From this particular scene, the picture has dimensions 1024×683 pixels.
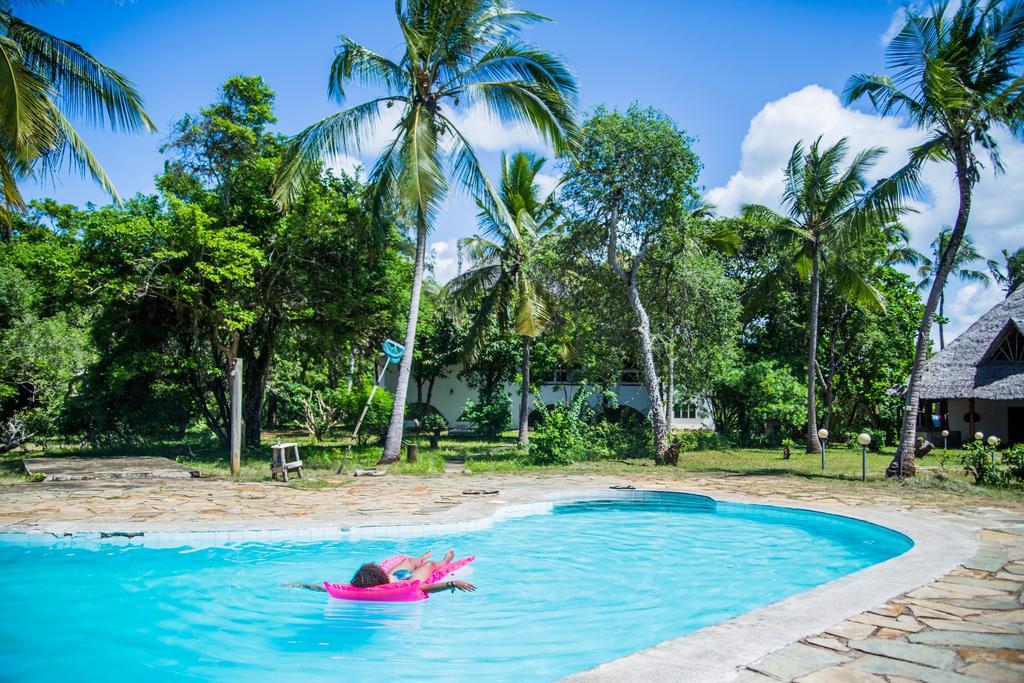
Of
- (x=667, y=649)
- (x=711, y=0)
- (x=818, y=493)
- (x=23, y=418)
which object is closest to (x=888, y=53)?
(x=711, y=0)

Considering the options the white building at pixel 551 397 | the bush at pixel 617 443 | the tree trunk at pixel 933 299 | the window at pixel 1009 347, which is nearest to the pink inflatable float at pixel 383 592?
the tree trunk at pixel 933 299

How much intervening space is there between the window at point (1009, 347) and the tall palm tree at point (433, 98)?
755 inches

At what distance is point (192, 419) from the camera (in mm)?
18812

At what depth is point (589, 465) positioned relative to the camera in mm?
16719

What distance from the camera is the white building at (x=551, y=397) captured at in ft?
106

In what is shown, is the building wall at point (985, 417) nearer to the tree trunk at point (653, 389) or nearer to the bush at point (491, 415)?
the tree trunk at point (653, 389)

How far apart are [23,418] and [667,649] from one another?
61.9 ft

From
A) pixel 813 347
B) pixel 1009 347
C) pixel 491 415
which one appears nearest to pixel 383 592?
pixel 813 347

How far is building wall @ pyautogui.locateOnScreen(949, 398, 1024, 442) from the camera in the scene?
82.1 ft

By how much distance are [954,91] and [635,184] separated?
23.7 feet

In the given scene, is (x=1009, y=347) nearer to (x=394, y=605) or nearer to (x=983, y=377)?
(x=983, y=377)

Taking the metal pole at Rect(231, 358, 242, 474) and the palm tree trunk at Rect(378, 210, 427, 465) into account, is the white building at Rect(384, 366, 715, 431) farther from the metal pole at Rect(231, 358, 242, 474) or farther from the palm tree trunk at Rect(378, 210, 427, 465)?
the metal pole at Rect(231, 358, 242, 474)

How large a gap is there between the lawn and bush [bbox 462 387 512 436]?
383cm

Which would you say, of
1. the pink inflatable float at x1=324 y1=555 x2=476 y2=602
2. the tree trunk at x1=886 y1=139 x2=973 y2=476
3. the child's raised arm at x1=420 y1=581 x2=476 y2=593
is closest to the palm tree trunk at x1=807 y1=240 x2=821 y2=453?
the tree trunk at x1=886 y1=139 x2=973 y2=476
